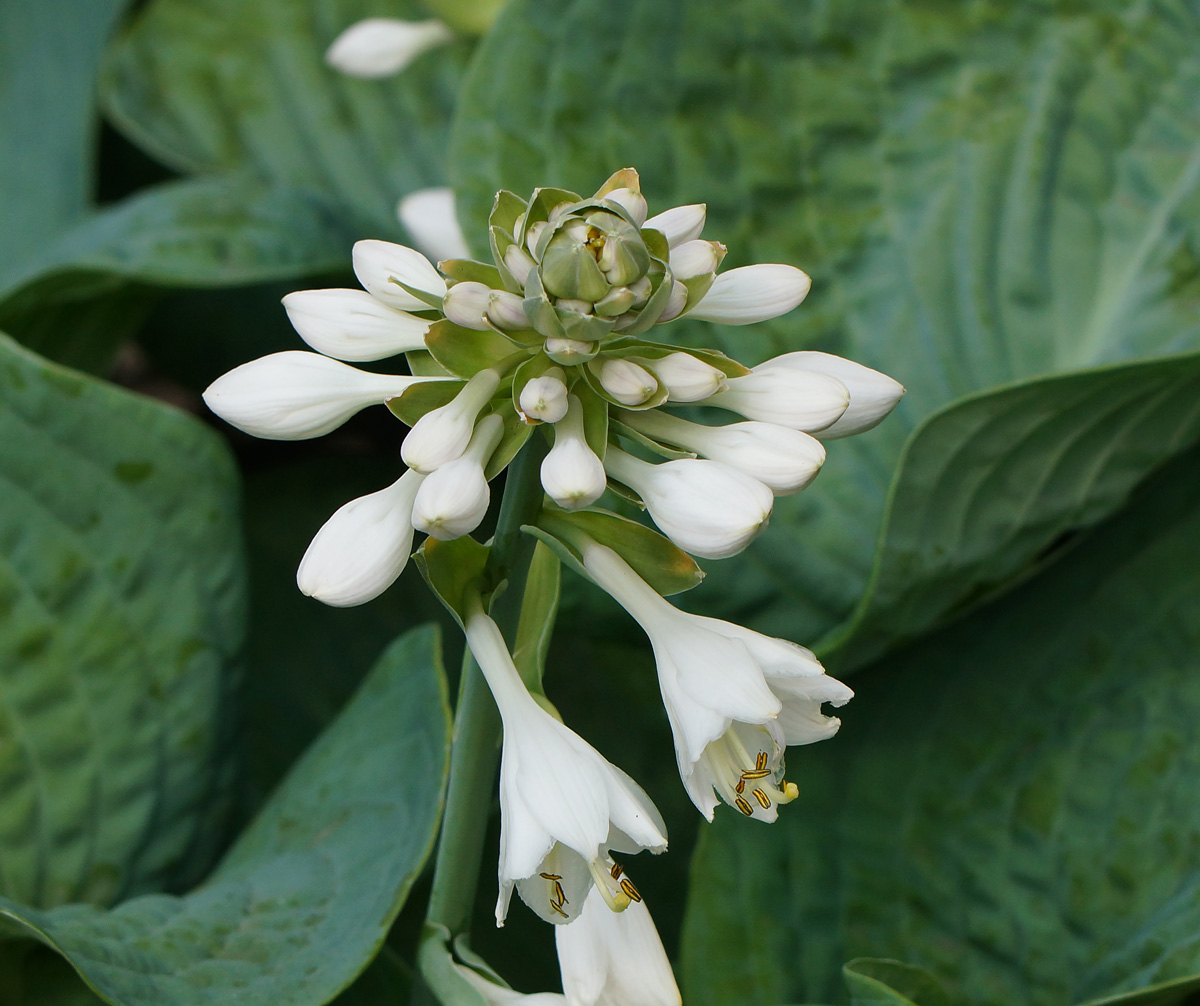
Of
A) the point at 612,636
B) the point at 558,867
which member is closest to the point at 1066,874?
the point at 612,636

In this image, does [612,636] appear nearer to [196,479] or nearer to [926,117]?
[196,479]

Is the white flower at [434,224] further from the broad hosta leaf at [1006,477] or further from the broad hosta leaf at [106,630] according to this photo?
the broad hosta leaf at [1006,477]

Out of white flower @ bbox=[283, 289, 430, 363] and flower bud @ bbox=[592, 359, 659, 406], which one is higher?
white flower @ bbox=[283, 289, 430, 363]

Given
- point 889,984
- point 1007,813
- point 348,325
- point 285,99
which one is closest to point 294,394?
point 348,325

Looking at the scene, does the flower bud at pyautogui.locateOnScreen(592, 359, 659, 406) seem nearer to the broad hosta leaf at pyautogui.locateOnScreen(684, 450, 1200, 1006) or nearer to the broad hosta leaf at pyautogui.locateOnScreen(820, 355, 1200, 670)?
the broad hosta leaf at pyautogui.locateOnScreen(820, 355, 1200, 670)

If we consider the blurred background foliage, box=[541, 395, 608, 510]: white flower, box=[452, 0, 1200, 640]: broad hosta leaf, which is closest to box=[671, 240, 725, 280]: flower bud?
box=[541, 395, 608, 510]: white flower

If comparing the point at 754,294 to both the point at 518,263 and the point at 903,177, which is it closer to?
the point at 518,263

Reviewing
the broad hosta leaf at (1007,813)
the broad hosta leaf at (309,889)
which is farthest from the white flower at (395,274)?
the broad hosta leaf at (1007,813)
